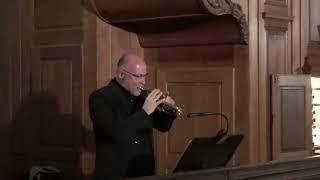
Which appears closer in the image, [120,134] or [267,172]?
[267,172]

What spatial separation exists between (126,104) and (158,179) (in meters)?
1.71

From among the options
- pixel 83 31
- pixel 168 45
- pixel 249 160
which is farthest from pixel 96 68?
pixel 249 160

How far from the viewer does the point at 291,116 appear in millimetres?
4746

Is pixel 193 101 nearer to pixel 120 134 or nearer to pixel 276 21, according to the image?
pixel 276 21

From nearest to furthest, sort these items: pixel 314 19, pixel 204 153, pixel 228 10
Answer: pixel 204 153, pixel 228 10, pixel 314 19

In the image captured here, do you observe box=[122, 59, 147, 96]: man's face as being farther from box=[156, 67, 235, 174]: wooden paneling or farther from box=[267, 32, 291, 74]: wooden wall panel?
box=[267, 32, 291, 74]: wooden wall panel

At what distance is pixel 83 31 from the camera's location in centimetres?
431

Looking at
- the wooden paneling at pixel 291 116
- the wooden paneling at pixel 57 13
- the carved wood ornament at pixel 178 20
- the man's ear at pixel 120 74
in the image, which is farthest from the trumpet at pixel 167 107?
the wooden paneling at pixel 291 116

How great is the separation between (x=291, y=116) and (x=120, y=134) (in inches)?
71.5

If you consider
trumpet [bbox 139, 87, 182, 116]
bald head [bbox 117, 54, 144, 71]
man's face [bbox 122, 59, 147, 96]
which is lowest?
trumpet [bbox 139, 87, 182, 116]

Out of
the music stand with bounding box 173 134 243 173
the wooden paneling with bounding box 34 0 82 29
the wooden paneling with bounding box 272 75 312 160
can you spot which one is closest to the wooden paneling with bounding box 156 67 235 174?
the wooden paneling with bounding box 272 75 312 160

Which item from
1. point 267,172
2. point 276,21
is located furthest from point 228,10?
point 267,172

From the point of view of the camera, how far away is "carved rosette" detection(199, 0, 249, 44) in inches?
149

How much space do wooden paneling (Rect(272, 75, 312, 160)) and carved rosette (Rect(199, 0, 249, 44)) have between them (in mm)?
640
